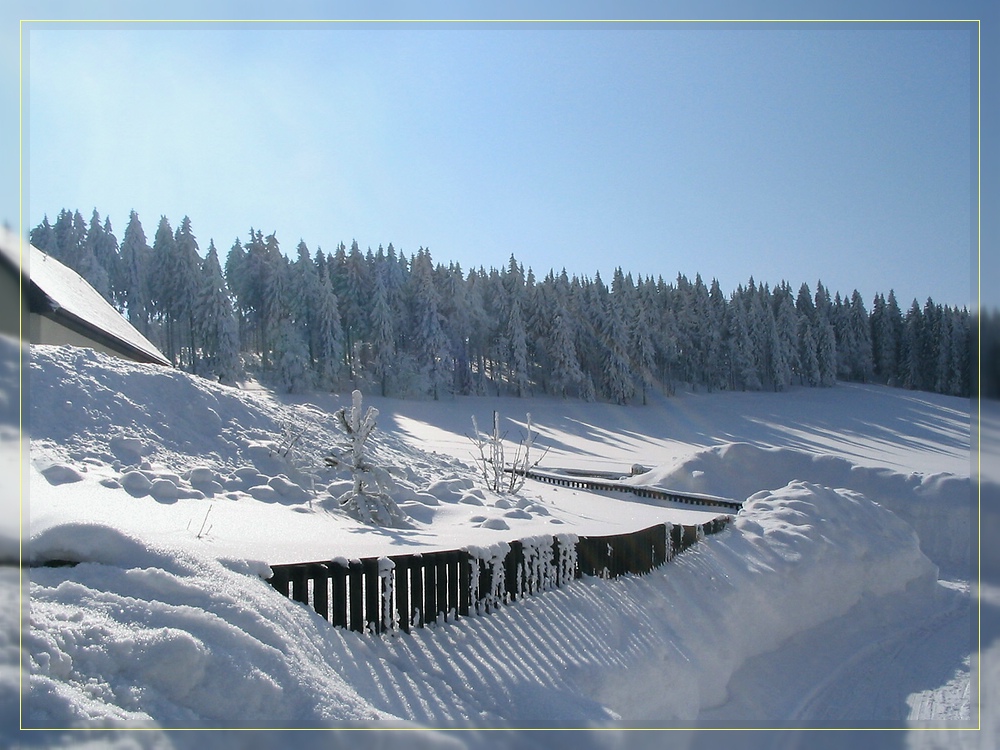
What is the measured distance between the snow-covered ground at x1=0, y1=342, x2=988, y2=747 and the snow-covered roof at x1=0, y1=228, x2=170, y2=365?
3.80ft

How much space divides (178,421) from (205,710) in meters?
10.3

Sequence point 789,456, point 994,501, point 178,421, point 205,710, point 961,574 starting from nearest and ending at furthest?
Result: point 994,501, point 205,710, point 178,421, point 961,574, point 789,456

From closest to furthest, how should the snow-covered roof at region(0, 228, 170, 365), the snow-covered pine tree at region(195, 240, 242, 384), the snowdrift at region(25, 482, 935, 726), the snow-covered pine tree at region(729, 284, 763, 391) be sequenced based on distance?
Result: the snowdrift at region(25, 482, 935, 726) → the snow-covered roof at region(0, 228, 170, 365) → the snow-covered pine tree at region(195, 240, 242, 384) → the snow-covered pine tree at region(729, 284, 763, 391)

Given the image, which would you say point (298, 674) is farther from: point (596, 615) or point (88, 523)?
point (596, 615)

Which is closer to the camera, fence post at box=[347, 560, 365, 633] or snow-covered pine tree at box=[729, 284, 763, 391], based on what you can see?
fence post at box=[347, 560, 365, 633]

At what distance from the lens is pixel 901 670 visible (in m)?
8.57

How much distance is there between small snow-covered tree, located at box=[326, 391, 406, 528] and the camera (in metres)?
10.1

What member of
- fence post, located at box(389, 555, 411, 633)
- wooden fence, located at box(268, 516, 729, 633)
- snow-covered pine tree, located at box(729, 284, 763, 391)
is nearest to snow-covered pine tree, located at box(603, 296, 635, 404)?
snow-covered pine tree, located at box(729, 284, 763, 391)

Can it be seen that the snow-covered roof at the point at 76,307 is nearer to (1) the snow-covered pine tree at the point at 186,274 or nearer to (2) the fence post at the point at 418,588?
(2) the fence post at the point at 418,588

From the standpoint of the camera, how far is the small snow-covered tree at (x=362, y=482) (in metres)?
10.1

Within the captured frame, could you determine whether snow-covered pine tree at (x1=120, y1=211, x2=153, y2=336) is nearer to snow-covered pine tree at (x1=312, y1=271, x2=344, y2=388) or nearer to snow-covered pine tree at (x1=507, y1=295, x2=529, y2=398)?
snow-covered pine tree at (x1=312, y1=271, x2=344, y2=388)

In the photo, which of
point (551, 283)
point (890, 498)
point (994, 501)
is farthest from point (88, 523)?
point (551, 283)

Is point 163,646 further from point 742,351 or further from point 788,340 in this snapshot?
point 788,340

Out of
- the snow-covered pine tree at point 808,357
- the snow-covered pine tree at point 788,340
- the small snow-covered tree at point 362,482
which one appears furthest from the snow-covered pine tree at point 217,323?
the snow-covered pine tree at point 808,357
